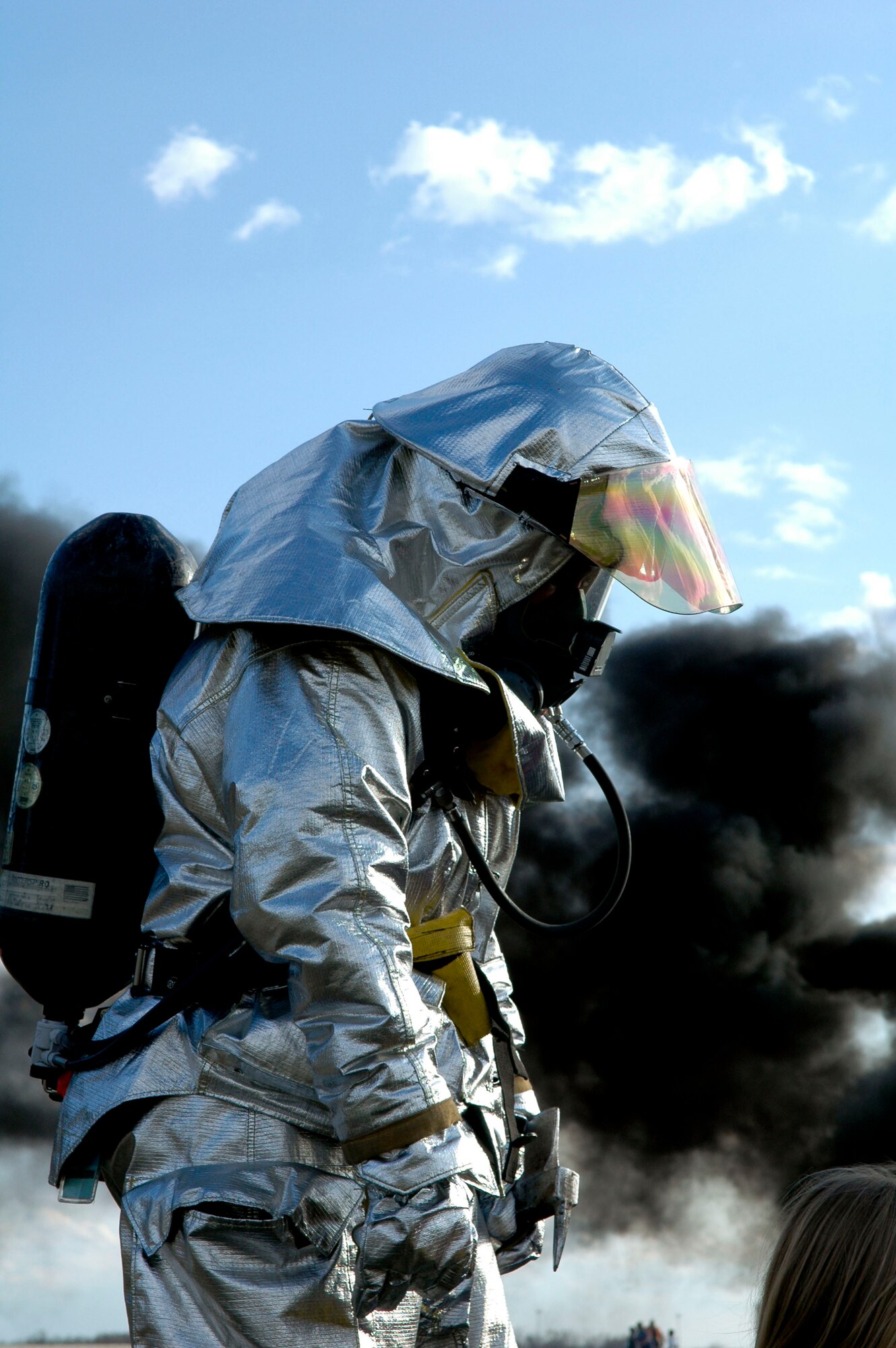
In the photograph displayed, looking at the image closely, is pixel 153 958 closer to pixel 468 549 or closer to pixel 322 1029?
pixel 322 1029

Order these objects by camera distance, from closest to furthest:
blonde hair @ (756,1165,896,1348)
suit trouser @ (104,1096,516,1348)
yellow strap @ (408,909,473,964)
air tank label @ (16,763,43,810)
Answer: blonde hair @ (756,1165,896,1348)
suit trouser @ (104,1096,516,1348)
yellow strap @ (408,909,473,964)
air tank label @ (16,763,43,810)

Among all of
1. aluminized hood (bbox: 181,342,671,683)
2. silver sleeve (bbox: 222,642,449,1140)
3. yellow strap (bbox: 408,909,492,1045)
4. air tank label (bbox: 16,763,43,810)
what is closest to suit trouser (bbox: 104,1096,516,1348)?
silver sleeve (bbox: 222,642,449,1140)

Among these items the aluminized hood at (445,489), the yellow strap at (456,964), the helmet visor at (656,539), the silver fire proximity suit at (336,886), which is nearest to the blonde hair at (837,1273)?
the silver fire proximity suit at (336,886)

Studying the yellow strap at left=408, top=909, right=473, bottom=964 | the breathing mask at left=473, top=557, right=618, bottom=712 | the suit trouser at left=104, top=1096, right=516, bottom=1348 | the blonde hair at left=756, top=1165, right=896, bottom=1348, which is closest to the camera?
the blonde hair at left=756, top=1165, right=896, bottom=1348

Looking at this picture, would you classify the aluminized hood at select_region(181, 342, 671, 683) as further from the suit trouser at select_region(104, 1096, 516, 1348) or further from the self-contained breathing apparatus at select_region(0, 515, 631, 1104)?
the suit trouser at select_region(104, 1096, 516, 1348)

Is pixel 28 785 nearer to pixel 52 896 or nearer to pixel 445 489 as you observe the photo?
pixel 52 896

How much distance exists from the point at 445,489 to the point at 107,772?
0.91 m

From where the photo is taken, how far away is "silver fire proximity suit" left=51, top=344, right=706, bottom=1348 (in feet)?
7.85

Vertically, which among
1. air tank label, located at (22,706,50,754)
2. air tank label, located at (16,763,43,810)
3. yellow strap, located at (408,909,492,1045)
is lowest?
yellow strap, located at (408,909,492,1045)

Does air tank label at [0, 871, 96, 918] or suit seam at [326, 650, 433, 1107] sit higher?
suit seam at [326, 650, 433, 1107]

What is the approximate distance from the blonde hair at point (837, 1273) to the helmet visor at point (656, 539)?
50.4 inches

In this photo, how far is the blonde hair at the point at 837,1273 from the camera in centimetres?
214

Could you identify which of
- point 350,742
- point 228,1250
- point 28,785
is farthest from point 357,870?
point 28,785

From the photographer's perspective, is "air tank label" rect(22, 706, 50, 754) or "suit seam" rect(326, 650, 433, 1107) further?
"air tank label" rect(22, 706, 50, 754)
